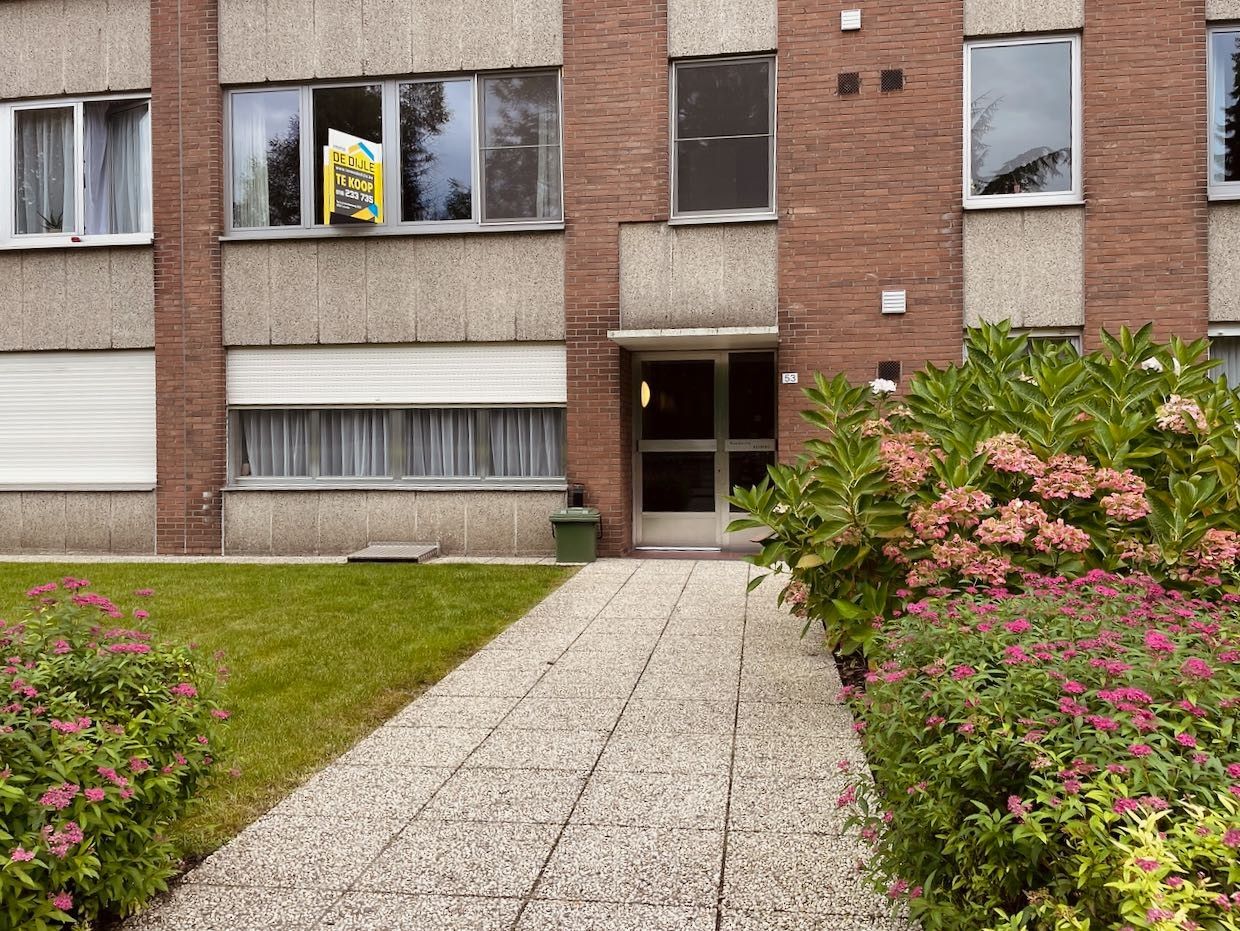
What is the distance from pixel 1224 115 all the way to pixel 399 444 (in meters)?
10.5

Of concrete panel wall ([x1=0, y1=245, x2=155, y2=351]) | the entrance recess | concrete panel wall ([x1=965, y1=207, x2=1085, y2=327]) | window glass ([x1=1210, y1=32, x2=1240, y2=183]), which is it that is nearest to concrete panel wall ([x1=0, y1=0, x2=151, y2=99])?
concrete panel wall ([x1=0, y1=245, x2=155, y2=351])

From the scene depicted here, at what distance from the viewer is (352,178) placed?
448 inches

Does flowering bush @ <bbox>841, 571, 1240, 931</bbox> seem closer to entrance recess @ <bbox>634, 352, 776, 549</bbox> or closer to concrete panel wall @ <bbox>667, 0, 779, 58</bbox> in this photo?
entrance recess @ <bbox>634, 352, 776, 549</bbox>

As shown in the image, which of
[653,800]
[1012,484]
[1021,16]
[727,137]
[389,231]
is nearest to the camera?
[653,800]

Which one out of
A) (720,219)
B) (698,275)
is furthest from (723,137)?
(698,275)

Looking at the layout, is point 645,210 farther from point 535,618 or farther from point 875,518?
point 875,518

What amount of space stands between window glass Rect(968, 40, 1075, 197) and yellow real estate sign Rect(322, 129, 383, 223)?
7.23 metres

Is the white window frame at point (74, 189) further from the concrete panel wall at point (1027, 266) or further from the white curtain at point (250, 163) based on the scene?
the concrete panel wall at point (1027, 266)

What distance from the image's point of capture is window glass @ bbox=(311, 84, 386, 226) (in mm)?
11852

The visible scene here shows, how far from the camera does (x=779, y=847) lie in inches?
134

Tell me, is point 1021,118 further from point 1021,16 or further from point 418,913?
point 418,913

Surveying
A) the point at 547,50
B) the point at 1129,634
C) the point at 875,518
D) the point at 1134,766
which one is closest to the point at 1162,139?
the point at 547,50

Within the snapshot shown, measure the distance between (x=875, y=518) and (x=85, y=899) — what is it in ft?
13.3

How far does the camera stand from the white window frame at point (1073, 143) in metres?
10.6
